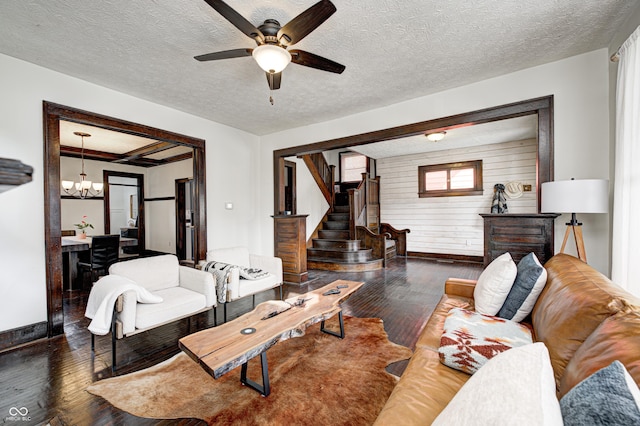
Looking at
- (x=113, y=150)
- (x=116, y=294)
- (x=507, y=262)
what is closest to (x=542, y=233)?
(x=507, y=262)

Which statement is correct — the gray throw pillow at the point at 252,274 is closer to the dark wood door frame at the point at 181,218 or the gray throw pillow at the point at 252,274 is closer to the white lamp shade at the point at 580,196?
the white lamp shade at the point at 580,196

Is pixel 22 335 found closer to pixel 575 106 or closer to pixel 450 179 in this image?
pixel 575 106

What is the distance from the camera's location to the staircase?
5.70 metres

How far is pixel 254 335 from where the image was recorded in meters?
1.82

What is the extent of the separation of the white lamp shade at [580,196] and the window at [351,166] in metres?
6.17

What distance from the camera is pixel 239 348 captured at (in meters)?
1.64

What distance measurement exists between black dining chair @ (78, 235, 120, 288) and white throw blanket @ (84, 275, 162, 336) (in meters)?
2.94

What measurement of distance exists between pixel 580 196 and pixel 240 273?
136 inches

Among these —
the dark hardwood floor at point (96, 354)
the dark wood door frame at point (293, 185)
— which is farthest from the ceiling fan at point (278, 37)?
the dark wood door frame at point (293, 185)

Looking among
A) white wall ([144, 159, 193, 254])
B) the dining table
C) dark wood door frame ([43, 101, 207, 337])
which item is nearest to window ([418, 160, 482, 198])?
white wall ([144, 159, 193, 254])

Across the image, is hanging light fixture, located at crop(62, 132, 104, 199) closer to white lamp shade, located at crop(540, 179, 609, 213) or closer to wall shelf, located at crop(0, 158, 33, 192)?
wall shelf, located at crop(0, 158, 33, 192)

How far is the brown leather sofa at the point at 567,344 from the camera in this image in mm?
910

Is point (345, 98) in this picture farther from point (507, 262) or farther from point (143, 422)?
point (143, 422)

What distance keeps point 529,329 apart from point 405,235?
5703 millimetres
